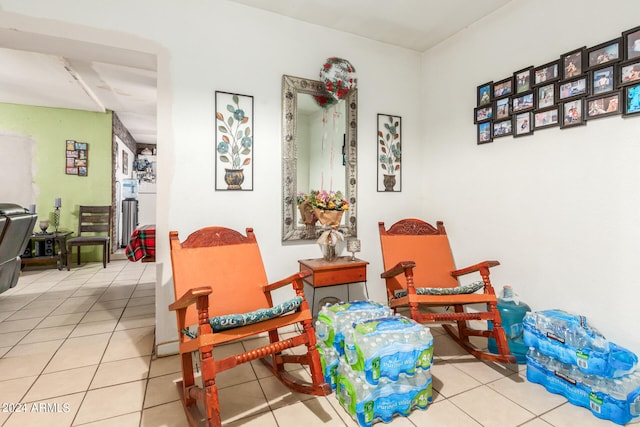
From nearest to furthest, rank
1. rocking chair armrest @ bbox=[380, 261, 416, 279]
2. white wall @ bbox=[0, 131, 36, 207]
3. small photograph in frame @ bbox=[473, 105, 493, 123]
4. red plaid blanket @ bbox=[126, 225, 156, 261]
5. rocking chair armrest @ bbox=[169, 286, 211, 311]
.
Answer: rocking chair armrest @ bbox=[169, 286, 211, 311]
rocking chair armrest @ bbox=[380, 261, 416, 279]
red plaid blanket @ bbox=[126, 225, 156, 261]
small photograph in frame @ bbox=[473, 105, 493, 123]
white wall @ bbox=[0, 131, 36, 207]

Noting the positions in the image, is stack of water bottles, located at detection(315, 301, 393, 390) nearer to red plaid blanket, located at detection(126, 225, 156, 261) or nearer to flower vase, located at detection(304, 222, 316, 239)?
flower vase, located at detection(304, 222, 316, 239)

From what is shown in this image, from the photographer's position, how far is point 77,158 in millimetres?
5688

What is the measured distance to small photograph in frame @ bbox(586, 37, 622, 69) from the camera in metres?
1.96

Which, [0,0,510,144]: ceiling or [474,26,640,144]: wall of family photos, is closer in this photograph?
[474,26,640,144]: wall of family photos

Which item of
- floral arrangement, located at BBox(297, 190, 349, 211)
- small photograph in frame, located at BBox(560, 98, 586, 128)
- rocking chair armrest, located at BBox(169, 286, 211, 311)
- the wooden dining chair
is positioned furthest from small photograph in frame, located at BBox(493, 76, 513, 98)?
the wooden dining chair

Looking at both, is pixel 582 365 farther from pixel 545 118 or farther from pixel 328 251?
pixel 328 251

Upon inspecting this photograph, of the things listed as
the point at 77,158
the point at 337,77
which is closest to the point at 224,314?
the point at 337,77

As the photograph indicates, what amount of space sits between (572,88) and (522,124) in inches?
15.2

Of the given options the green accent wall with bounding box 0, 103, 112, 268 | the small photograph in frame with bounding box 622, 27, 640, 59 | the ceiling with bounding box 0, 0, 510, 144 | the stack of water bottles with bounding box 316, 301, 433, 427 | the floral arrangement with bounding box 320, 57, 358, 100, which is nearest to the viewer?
the stack of water bottles with bounding box 316, 301, 433, 427

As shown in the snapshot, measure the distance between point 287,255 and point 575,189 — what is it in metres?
2.25

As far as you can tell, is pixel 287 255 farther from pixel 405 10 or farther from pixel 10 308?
pixel 10 308

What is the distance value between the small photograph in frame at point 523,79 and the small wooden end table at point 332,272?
6.20ft

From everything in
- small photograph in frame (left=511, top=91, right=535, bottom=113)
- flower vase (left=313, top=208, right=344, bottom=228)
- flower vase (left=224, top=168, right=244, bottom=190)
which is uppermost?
small photograph in frame (left=511, top=91, right=535, bottom=113)

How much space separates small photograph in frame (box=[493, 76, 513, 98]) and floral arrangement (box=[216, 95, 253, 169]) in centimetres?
213
